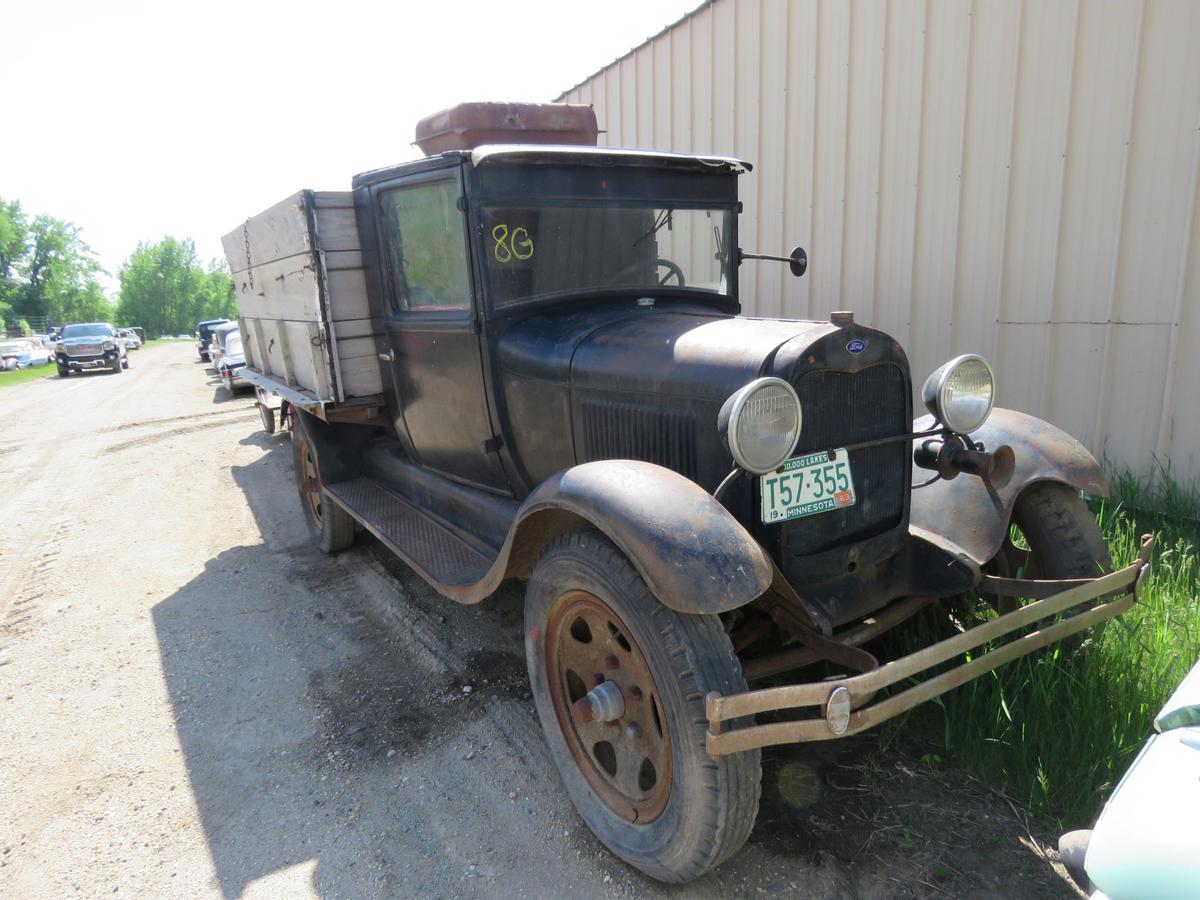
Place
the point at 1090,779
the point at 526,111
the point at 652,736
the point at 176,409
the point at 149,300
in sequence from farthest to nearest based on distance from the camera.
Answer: the point at 149,300
the point at 176,409
the point at 526,111
the point at 1090,779
the point at 652,736

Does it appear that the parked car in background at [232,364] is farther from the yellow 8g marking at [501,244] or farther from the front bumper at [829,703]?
the front bumper at [829,703]

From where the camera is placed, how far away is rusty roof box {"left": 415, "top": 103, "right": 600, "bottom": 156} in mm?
3691

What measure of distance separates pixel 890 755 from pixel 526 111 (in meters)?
3.32

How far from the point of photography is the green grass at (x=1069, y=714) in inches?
94.3

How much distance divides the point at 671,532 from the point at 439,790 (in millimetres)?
1390

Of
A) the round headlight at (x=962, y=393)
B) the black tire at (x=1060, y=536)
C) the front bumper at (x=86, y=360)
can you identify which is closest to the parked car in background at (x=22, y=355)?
the front bumper at (x=86, y=360)

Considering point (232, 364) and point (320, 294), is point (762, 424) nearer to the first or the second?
point (320, 294)

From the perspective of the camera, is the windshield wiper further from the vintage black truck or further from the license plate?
the license plate

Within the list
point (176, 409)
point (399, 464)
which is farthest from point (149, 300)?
point (399, 464)

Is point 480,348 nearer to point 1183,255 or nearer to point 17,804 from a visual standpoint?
point 17,804

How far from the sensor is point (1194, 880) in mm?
1159

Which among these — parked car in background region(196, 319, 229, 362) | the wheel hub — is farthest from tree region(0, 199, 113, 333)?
the wheel hub

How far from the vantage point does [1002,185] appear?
4.71 meters

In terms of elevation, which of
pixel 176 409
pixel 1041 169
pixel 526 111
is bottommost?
pixel 176 409
